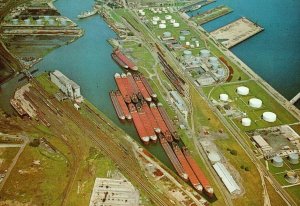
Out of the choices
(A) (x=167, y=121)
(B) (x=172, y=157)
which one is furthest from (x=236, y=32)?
(B) (x=172, y=157)

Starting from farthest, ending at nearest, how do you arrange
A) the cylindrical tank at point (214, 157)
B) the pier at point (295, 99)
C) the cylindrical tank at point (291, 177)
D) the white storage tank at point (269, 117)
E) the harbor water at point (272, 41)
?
the harbor water at point (272, 41) → the pier at point (295, 99) → the white storage tank at point (269, 117) → the cylindrical tank at point (214, 157) → the cylindrical tank at point (291, 177)

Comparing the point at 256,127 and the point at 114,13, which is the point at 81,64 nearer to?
the point at 114,13

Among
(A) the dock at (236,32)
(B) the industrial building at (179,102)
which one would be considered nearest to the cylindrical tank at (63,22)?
(A) the dock at (236,32)

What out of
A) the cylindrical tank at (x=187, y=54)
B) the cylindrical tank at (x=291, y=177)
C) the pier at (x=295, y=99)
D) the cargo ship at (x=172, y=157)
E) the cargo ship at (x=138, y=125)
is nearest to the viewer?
the cylindrical tank at (x=291, y=177)

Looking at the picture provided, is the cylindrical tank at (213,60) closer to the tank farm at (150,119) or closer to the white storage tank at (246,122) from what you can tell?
the tank farm at (150,119)

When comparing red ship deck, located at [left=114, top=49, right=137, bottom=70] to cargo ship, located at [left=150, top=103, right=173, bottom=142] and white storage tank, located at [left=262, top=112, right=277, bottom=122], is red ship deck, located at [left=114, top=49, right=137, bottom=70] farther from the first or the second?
white storage tank, located at [left=262, top=112, right=277, bottom=122]

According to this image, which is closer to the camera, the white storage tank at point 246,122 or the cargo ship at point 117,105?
the white storage tank at point 246,122

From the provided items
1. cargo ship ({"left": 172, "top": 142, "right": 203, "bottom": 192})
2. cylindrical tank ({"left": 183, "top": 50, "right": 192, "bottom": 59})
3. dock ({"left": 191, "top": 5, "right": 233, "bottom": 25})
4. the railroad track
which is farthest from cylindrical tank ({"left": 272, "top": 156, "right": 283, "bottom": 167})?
dock ({"left": 191, "top": 5, "right": 233, "bottom": 25})

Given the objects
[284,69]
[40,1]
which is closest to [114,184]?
[284,69]
